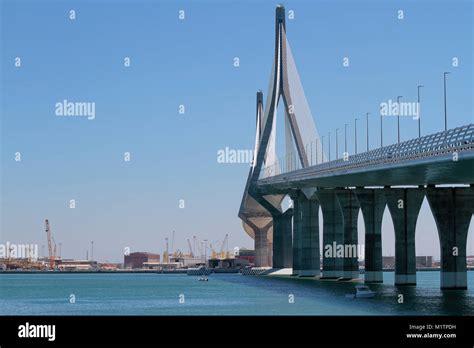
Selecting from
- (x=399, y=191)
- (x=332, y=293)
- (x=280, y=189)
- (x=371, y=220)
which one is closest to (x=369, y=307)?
(x=332, y=293)

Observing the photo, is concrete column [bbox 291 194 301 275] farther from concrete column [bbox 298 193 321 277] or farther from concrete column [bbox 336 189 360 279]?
concrete column [bbox 336 189 360 279]

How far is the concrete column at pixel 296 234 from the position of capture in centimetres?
17662

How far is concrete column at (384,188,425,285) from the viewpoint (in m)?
127

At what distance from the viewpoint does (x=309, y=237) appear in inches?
6722

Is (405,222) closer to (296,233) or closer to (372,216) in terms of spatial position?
(372,216)

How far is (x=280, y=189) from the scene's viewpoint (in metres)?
183

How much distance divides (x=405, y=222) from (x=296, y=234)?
2081 inches

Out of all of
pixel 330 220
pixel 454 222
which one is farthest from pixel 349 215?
pixel 454 222

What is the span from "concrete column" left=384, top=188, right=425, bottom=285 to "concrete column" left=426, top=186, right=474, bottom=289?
9.42 metres

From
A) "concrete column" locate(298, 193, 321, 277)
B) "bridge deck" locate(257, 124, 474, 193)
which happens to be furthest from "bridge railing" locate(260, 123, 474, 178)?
"concrete column" locate(298, 193, 321, 277)

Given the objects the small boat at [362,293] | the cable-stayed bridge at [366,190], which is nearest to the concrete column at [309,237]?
the cable-stayed bridge at [366,190]

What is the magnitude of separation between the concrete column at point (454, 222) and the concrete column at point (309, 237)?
52.9 meters

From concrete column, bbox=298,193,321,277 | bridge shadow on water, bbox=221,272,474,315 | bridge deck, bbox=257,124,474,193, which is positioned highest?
bridge deck, bbox=257,124,474,193
